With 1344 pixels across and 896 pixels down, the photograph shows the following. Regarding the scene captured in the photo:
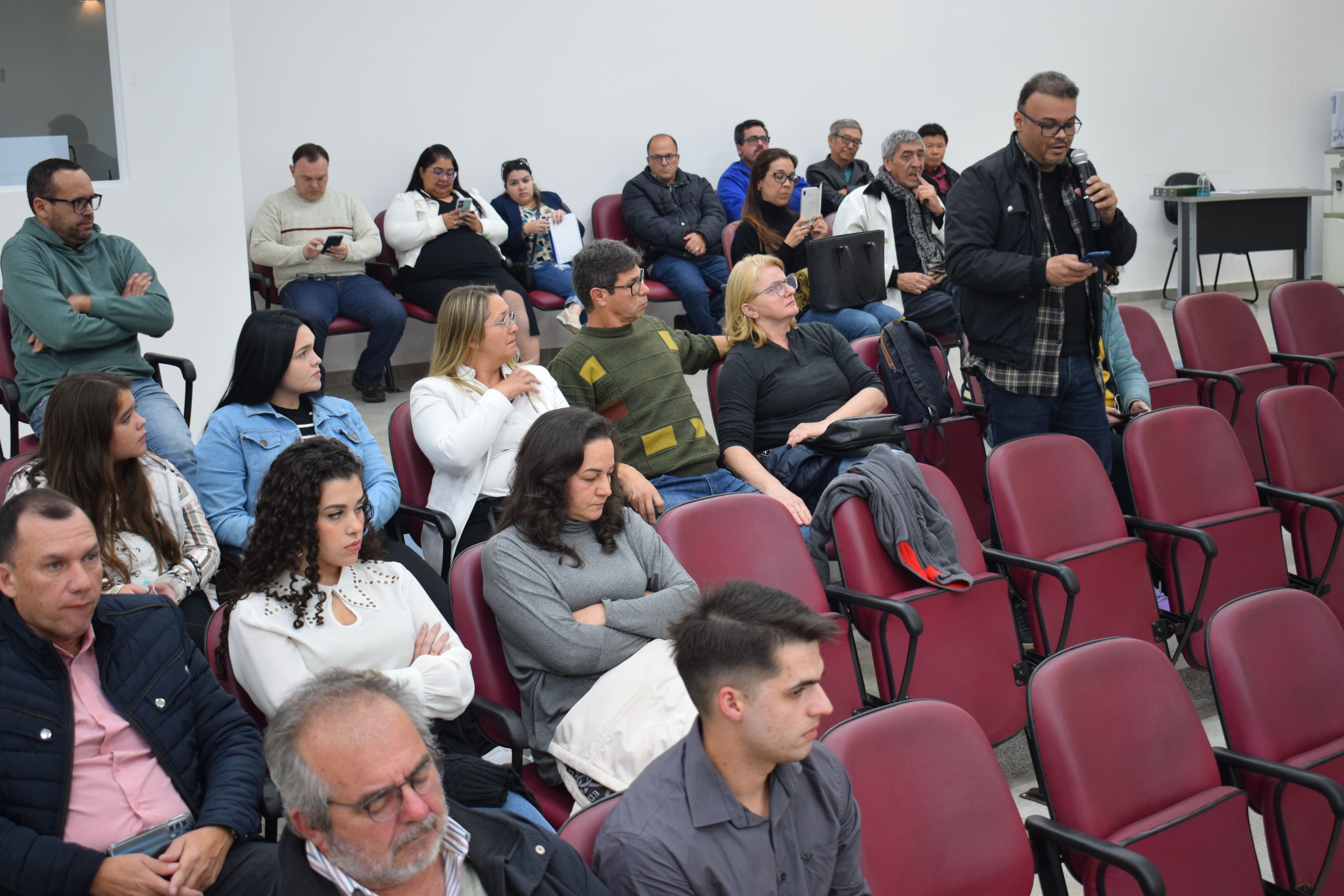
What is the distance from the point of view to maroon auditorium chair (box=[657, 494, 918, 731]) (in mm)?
2480

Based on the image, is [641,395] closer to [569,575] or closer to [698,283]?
[569,575]

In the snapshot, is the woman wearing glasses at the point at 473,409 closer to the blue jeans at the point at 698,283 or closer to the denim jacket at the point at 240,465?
the denim jacket at the point at 240,465

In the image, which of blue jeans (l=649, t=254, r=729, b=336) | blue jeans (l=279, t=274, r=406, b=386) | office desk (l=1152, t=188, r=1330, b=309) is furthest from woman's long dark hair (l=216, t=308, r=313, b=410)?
office desk (l=1152, t=188, r=1330, b=309)

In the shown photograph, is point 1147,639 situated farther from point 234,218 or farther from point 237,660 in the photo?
point 234,218

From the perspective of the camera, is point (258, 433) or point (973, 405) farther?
point (973, 405)

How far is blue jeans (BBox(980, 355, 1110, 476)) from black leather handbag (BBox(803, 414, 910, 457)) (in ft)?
1.07

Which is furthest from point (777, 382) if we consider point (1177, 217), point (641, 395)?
point (1177, 217)

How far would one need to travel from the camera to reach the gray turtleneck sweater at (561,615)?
2.16m

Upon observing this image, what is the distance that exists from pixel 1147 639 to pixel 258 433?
7.58 feet

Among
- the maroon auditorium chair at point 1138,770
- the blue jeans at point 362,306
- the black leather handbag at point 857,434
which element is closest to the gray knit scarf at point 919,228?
the black leather handbag at point 857,434

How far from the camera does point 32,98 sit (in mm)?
4758

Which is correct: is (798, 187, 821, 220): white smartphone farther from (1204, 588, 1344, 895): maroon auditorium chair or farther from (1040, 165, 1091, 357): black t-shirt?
(1204, 588, 1344, 895): maroon auditorium chair

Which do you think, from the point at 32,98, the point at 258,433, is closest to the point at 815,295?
the point at 258,433

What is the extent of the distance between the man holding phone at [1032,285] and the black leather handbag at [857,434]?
36cm
